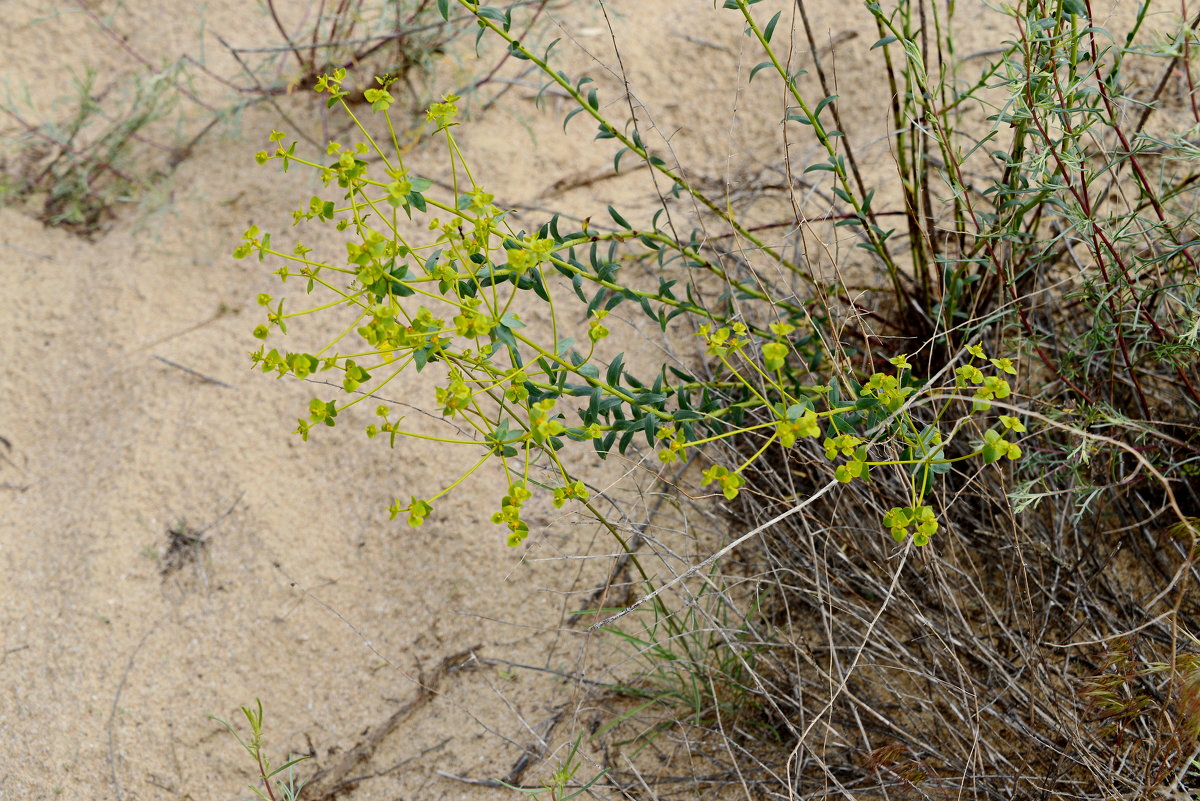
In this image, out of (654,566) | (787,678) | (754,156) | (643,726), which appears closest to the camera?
(787,678)

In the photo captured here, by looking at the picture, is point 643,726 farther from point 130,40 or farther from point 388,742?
point 130,40

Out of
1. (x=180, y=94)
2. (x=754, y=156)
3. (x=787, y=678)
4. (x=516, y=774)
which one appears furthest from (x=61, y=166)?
(x=787, y=678)

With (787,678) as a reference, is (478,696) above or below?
below

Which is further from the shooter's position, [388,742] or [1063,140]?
[388,742]

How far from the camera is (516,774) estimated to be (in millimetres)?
1809

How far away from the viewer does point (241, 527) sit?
216 cm

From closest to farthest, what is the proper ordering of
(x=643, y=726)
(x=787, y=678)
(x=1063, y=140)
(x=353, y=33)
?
(x=1063, y=140), (x=787, y=678), (x=643, y=726), (x=353, y=33)

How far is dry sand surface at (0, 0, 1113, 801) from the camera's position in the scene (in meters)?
1.89

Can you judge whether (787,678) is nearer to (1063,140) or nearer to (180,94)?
(1063,140)

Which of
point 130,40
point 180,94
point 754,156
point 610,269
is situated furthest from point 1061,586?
point 130,40

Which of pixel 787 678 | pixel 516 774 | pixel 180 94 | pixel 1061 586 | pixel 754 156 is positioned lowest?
pixel 516 774

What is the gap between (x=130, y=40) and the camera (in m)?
3.15

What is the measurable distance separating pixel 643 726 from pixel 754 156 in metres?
1.66

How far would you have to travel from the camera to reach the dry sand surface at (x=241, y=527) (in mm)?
1890
